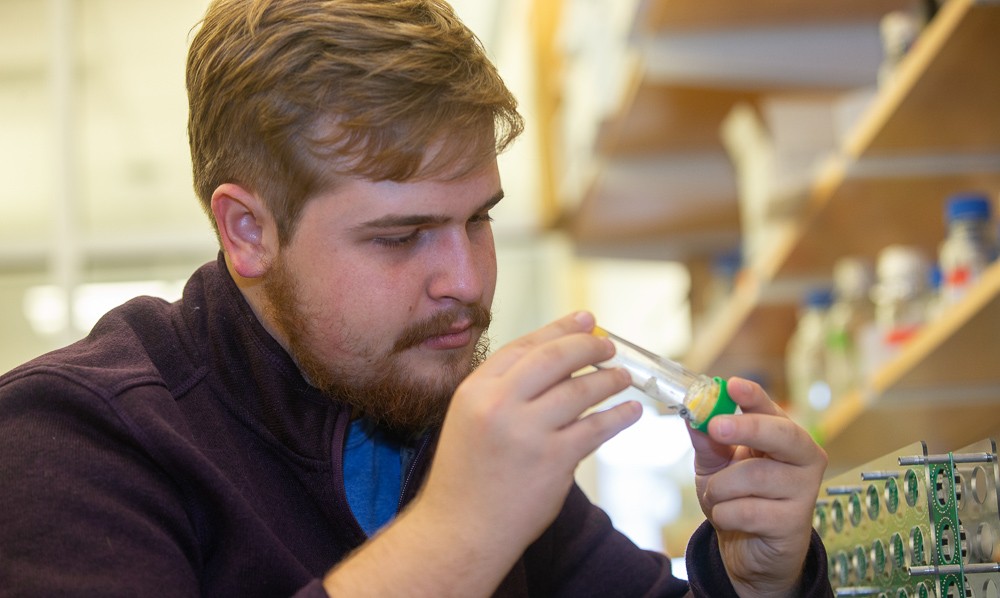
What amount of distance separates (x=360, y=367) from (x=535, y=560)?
297 millimetres

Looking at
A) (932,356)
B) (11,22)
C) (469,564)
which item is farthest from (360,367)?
(11,22)

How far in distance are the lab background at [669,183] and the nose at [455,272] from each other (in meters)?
0.40

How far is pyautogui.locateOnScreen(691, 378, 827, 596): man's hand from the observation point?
952 millimetres

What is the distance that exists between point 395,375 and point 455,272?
106 millimetres

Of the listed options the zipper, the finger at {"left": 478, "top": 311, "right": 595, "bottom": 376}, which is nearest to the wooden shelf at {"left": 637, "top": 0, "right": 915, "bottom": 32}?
the zipper

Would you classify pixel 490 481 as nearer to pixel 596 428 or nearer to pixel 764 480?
pixel 596 428

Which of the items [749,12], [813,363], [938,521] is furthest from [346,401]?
[813,363]

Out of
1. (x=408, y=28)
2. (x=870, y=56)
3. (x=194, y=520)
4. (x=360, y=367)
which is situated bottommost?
(x=194, y=520)

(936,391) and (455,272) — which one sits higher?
(455,272)

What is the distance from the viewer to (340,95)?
1.10 metres

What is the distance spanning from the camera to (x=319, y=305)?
1.13 m

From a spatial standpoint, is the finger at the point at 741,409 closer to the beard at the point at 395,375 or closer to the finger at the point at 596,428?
the finger at the point at 596,428

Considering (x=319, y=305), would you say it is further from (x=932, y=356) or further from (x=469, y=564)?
(x=932, y=356)

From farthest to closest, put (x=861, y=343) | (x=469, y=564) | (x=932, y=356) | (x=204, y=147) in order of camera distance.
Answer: (x=861, y=343)
(x=932, y=356)
(x=204, y=147)
(x=469, y=564)
